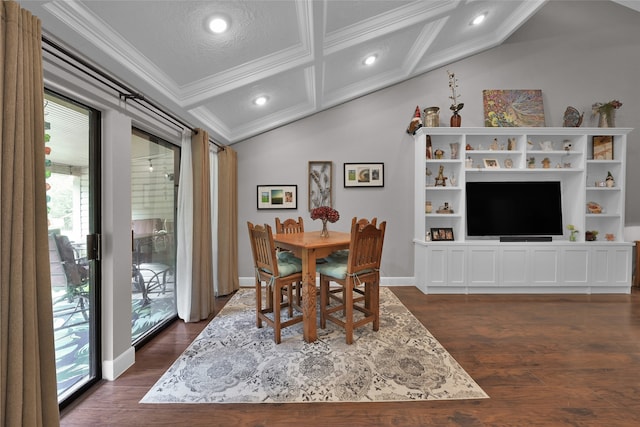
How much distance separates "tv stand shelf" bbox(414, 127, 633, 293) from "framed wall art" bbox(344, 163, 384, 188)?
23.6 inches

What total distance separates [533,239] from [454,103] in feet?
7.71

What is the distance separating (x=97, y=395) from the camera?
1.77 metres

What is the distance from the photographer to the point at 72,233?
5.94ft

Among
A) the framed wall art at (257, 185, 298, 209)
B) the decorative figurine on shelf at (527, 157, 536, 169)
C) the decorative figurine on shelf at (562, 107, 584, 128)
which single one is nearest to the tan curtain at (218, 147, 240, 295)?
the framed wall art at (257, 185, 298, 209)

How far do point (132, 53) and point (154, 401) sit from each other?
2.38 meters

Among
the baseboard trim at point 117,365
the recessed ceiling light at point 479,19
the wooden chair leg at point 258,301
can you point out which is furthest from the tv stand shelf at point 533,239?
the baseboard trim at point 117,365

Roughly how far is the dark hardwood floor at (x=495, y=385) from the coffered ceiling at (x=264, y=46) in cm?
223

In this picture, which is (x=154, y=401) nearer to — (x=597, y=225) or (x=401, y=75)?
(x=401, y=75)

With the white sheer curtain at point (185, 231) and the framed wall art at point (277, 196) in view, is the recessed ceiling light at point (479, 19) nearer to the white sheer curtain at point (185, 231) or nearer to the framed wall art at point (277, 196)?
the framed wall art at point (277, 196)

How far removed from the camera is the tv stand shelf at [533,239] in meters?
3.80

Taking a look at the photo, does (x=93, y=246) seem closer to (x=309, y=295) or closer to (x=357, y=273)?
(x=309, y=295)

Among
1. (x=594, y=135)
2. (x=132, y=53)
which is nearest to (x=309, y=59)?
(x=132, y=53)

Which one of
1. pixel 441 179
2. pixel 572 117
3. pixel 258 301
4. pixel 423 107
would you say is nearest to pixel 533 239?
pixel 441 179

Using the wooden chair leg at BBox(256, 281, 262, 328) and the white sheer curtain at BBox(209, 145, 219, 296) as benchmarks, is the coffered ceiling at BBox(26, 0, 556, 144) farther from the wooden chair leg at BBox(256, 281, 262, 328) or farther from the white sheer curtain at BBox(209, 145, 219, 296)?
the wooden chair leg at BBox(256, 281, 262, 328)
